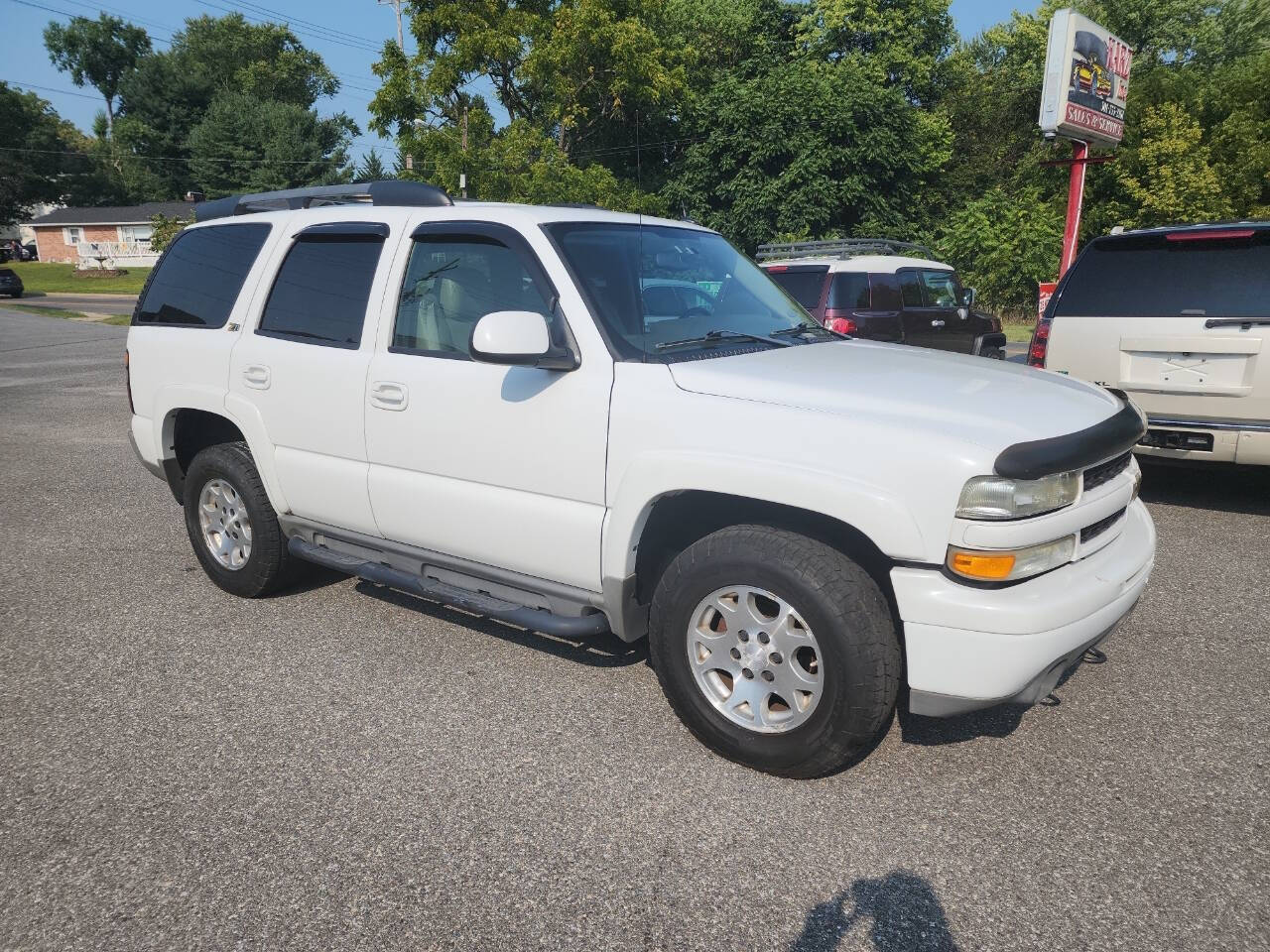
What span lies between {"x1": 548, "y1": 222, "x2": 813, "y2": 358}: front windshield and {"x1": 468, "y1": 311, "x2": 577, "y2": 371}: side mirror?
0.78 feet

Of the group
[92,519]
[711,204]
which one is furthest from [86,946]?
[711,204]

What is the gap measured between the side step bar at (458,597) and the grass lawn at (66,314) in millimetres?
26871

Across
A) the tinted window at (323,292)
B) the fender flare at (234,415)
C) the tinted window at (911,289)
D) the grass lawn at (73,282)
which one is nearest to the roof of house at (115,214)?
the grass lawn at (73,282)

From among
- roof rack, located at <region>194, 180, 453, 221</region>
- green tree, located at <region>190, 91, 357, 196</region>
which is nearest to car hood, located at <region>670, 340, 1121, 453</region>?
roof rack, located at <region>194, 180, 453, 221</region>

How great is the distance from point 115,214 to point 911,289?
7573 cm

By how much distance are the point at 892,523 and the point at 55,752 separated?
10.0 ft

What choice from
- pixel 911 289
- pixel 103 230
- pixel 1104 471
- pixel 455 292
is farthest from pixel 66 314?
pixel 103 230

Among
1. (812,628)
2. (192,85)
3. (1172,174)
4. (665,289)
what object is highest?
(192,85)

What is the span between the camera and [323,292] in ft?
13.8

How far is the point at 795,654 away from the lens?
3.01m

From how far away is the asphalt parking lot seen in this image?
2420 mm

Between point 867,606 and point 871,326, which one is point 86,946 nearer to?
point 867,606

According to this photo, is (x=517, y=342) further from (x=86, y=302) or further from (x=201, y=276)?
(x=86, y=302)

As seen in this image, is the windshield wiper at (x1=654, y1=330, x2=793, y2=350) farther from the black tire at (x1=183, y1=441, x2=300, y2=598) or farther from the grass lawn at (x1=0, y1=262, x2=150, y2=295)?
the grass lawn at (x1=0, y1=262, x2=150, y2=295)
